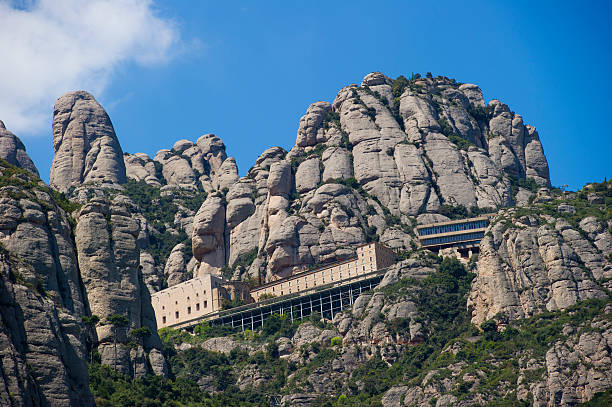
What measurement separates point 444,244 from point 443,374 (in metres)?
46.8

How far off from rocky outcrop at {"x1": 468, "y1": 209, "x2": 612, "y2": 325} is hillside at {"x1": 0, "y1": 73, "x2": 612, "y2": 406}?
0.22 meters

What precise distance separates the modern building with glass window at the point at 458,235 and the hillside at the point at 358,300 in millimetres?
3364

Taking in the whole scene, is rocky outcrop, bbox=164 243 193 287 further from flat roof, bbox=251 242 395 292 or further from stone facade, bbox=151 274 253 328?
flat roof, bbox=251 242 395 292

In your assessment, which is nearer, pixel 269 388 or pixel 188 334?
pixel 269 388

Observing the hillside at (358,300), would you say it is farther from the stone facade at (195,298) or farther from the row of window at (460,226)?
the stone facade at (195,298)

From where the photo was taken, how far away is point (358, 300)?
152 metres

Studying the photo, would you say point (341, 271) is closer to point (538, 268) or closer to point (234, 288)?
point (234, 288)

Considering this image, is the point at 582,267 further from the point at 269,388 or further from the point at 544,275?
the point at 269,388

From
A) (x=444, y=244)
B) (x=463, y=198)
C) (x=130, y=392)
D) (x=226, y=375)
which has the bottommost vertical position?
(x=130, y=392)

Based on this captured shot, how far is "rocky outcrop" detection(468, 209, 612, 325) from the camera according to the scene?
13600 centimetres

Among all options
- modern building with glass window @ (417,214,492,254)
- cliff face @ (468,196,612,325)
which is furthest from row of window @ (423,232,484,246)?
cliff face @ (468,196,612,325)

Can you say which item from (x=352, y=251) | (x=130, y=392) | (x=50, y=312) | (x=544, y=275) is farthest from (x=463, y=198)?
(x=50, y=312)

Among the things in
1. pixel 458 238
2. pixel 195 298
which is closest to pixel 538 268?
pixel 458 238

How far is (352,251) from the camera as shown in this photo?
16888 centimetres
